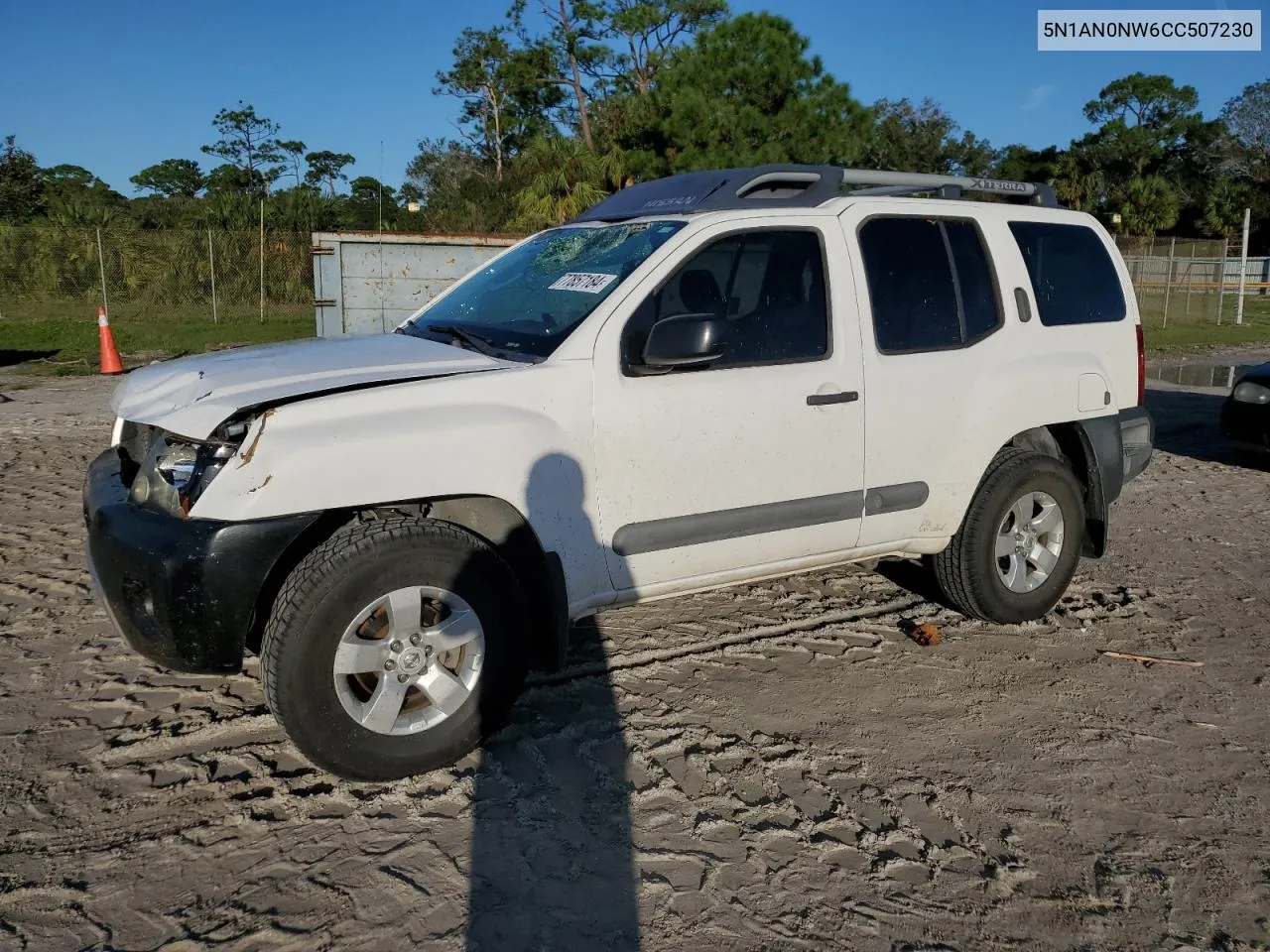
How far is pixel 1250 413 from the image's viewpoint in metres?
8.41

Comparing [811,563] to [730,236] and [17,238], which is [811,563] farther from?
[17,238]

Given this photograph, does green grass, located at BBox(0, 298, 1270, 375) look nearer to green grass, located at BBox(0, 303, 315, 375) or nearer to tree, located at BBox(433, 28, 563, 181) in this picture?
green grass, located at BBox(0, 303, 315, 375)

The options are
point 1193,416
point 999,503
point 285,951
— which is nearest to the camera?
point 285,951

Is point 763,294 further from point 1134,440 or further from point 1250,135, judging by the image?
point 1250,135

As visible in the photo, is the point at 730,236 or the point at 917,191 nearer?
the point at 730,236

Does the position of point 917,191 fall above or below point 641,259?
above

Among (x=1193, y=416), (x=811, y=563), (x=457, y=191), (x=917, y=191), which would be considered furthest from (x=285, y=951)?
(x=457, y=191)

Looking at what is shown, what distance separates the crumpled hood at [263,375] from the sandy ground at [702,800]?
1185 millimetres

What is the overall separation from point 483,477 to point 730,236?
4.75 ft

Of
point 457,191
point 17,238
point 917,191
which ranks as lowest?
point 917,191

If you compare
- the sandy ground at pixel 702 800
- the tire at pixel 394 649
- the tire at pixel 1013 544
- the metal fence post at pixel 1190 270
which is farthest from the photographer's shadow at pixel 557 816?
the metal fence post at pixel 1190 270

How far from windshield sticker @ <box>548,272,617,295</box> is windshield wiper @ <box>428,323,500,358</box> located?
1.23 ft

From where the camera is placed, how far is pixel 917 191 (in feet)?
16.4

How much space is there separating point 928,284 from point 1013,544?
4.29 feet
